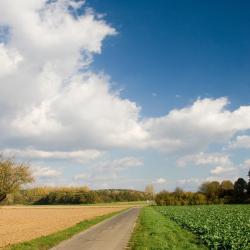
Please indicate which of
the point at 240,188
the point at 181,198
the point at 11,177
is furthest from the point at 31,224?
the point at 240,188

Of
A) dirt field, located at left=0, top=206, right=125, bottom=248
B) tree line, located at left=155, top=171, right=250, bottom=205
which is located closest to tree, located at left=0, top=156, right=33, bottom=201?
dirt field, located at left=0, top=206, right=125, bottom=248

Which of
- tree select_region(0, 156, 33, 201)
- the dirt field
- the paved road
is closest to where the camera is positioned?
the paved road

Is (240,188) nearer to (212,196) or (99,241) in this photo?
(212,196)

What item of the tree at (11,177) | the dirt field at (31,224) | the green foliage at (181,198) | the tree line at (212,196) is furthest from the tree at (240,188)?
the tree at (11,177)

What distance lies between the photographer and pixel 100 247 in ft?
71.8

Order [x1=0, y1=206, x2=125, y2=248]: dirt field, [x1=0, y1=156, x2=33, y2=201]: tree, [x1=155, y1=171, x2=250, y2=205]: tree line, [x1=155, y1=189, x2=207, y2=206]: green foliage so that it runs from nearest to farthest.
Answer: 1. [x1=0, y1=206, x2=125, y2=248]: dirt field
2. [x1=0, y1=156, x2=33, y2=201]: tree
3. [x1=155, y1=171, x2=250, y2=205]: tree line
4. [x1=155, y1=189, x2=207, y2=206]: green foliage

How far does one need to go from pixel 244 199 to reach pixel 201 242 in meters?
106

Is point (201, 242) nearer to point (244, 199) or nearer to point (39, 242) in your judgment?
point (39, 242)

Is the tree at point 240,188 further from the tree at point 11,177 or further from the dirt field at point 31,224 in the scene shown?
the tree at point 11,177

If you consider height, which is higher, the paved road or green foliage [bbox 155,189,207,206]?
green foliage [bbox 155,189,207,206]

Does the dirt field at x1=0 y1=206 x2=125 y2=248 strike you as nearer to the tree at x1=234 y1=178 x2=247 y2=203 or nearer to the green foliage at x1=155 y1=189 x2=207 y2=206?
the green foliage at x1=155 y1=189 x2=207 y2=206

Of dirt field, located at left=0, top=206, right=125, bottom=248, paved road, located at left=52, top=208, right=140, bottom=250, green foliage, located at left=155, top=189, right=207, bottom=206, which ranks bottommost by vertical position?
paved road, located at left=52, top=208, right=140, bottom=250

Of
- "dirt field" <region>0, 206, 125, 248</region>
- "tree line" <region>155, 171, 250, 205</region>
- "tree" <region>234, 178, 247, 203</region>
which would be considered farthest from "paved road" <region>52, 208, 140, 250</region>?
"tree" <region>234, 178, 247, 203</region>

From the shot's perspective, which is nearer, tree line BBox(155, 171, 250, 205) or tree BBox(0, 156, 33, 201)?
tree BBox(0, 156, 33, 201)
